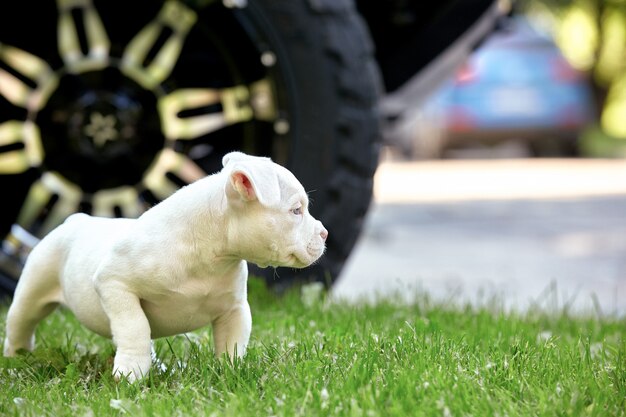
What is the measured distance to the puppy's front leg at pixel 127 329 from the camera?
8.79 feet

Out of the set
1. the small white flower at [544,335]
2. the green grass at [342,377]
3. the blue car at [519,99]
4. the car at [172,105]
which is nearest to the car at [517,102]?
the blue car at [519,99]

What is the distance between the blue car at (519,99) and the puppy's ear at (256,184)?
1545 cm

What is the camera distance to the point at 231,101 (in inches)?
167

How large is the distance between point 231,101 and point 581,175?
11.2 m

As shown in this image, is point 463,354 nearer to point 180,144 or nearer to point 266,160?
point 266,160

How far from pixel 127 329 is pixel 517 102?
54.5 ft

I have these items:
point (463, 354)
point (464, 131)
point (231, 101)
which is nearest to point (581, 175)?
point (464, 131)

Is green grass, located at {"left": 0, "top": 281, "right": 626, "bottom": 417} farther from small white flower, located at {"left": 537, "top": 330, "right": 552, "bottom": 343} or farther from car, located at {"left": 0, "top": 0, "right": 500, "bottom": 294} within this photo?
car, located at {"left": 0, "top": 0, "right": 500, "bottom": 294}

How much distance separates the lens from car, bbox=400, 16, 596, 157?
59.8 feet

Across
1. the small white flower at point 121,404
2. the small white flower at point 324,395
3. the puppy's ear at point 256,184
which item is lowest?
the small white flower at point 121,404

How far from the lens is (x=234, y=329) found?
285 cm

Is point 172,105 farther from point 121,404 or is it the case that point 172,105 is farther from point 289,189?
point 121,404

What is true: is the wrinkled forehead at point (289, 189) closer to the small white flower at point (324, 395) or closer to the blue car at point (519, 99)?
the small white flower at point (324, 395)

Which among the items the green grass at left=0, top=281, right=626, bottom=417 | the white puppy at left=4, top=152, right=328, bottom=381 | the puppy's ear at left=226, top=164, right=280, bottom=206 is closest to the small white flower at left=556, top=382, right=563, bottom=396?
the green grass at left=0, top=281, right=626, bottom=417
